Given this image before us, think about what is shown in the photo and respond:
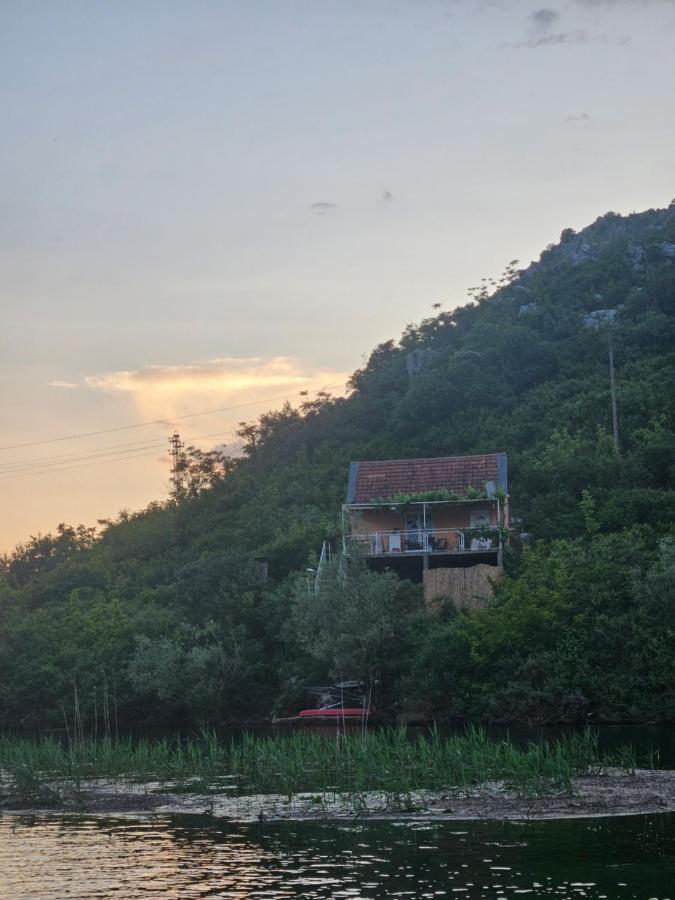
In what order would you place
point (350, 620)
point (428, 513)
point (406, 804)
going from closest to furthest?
point (406, 804)
point (350, 620)
point (428, 513)

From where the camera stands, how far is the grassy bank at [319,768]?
76.4 ft

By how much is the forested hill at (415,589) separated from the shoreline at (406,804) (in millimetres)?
17754

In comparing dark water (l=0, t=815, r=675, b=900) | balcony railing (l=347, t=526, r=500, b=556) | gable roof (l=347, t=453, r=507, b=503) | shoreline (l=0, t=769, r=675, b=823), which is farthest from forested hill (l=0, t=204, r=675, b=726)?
dark water (l=0, t=815, r=675, b=900)

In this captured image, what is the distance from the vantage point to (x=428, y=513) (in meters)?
54.5

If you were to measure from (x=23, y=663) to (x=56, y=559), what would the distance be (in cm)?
3514

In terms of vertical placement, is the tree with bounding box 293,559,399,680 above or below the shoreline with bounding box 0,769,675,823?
above

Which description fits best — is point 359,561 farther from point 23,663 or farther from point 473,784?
point 473,784

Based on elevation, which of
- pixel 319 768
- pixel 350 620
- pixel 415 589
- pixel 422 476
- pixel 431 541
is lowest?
pixel 319 768

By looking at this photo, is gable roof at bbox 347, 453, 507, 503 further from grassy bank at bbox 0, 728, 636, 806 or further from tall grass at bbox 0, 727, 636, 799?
tall grass at bbox 0, 727, 636, 799

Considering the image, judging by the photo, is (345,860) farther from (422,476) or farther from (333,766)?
(422,476)

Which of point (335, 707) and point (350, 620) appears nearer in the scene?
point (350, 620)

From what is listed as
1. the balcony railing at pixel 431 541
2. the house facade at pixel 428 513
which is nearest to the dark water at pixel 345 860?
the house facade at pixel 428 513

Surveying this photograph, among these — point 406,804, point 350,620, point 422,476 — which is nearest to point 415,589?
point 350,620

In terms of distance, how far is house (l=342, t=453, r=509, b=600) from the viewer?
51.3m
